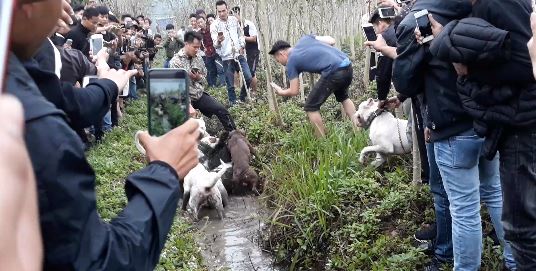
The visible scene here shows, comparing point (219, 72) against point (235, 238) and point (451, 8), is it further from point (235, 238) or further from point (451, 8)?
point (451, 8)

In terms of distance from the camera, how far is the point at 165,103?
1851 millimetres

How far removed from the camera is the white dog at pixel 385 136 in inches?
214

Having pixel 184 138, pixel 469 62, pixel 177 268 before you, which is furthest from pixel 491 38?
pixel 177 268

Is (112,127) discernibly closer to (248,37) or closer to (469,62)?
(248,37)

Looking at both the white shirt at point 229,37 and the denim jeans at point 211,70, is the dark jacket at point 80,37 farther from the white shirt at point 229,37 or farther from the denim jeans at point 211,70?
the denim jeans at point 211,70

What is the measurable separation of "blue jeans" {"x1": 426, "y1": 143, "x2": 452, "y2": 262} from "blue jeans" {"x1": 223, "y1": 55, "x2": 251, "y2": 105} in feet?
26.1

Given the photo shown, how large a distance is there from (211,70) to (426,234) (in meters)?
10.8

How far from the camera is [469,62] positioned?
2830 millimetres

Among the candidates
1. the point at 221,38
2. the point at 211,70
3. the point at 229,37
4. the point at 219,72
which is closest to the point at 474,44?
the point at 229,37

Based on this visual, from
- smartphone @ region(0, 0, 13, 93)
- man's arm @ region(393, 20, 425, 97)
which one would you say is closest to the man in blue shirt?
man's arm @ region(393, 20, 425, 97)

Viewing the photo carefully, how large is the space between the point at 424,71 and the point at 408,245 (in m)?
1.40

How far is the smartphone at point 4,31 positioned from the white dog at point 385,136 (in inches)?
186

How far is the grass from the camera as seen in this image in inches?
173

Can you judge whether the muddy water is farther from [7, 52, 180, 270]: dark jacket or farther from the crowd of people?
[7, 52, 180, 270]: dark jacket
